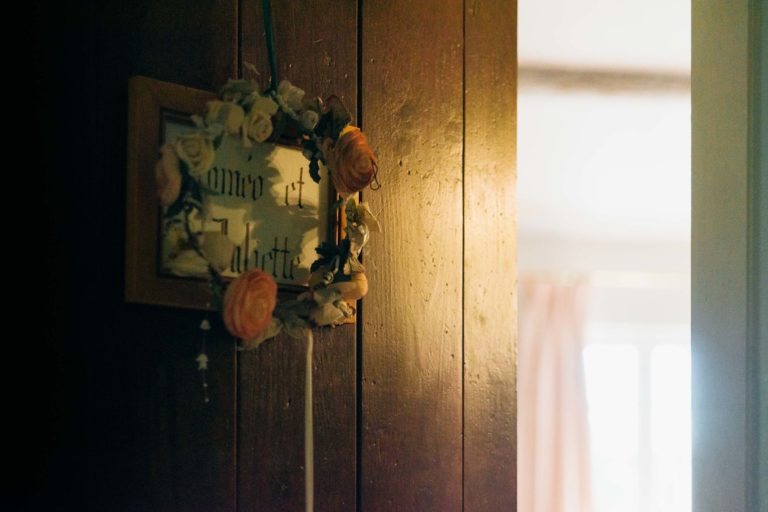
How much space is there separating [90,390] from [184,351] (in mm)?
106

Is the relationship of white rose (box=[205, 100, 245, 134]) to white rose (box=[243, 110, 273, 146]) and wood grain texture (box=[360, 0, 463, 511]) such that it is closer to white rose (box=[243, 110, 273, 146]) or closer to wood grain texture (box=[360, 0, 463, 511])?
white rose (box=[243, 110, 273, 146])

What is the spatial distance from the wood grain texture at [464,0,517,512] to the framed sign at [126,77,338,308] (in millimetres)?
265

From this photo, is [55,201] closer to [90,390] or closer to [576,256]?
[90,390]

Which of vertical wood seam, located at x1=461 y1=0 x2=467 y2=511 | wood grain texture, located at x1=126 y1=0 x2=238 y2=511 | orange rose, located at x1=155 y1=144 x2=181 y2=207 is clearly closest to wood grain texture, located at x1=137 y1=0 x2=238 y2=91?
wood grain texture, located at x1=126 y1=0 x2=238 y2=511

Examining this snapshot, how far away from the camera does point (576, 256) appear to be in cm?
438

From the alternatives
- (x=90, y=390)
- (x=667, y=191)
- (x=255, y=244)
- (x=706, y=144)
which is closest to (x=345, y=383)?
(x=255, y=244)

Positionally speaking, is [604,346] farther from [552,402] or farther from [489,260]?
[489,260]

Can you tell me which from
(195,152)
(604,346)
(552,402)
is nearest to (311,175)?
(195,152)

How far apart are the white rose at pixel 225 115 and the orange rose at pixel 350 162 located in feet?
0.38

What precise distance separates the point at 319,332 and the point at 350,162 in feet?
0.67

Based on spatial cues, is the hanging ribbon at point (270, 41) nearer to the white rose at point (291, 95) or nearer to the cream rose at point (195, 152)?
the white rose at point (291, 95)

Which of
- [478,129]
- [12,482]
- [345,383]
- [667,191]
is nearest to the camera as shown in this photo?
[12,482]

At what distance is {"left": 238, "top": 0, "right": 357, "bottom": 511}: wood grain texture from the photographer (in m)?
1.01

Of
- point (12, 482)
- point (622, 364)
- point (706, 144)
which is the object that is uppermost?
point (706, 144)
